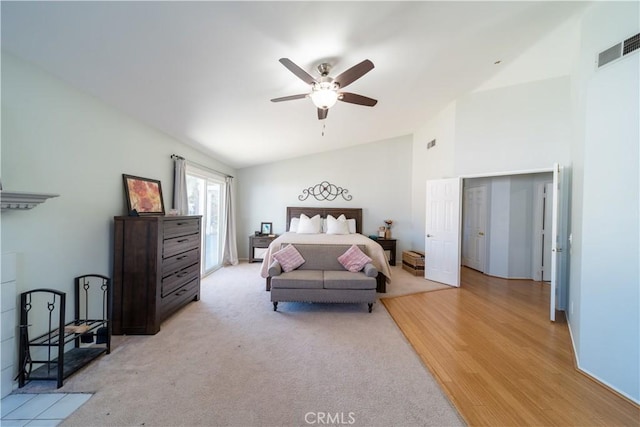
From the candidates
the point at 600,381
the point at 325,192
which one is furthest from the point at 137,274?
the point at 325,192

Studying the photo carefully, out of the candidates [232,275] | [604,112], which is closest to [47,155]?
[232,275]

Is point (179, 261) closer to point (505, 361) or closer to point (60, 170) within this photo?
point (60, 170)

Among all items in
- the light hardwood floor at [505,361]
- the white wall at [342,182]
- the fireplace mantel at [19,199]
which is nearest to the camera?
the fireplace mantel at [19,199]

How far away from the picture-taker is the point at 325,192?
21.6 ft

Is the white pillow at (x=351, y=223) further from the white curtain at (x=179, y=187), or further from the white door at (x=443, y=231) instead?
the white curtain at (x=179, y=187)

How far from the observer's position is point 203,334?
270cm

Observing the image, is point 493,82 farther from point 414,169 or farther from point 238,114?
point 238,114

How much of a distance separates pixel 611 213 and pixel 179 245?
4.45 meters

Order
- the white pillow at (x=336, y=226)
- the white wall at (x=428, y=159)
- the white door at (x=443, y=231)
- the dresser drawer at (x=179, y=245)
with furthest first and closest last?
the white pillow at (x=336, y=226), the white wall at (x=428, y=159), the white door at (x=443, y=231), the dresser drawer at (x=179, y=245)

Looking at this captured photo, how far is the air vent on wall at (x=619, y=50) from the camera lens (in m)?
1.89

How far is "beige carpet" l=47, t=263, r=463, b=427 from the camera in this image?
164 cm

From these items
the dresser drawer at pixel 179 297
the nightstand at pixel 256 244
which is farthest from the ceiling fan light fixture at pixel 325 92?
the nightstand at pixel 256 244

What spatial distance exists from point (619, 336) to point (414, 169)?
4955mm

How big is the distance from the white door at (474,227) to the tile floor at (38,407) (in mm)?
6692
